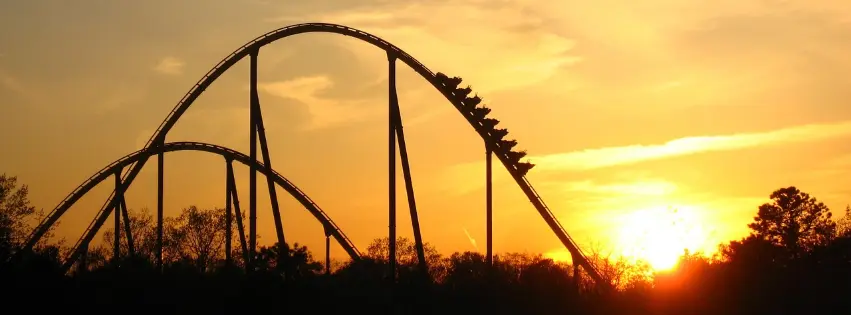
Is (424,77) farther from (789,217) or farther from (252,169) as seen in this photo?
(789,217)

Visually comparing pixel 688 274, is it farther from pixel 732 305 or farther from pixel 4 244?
pixel 4 244

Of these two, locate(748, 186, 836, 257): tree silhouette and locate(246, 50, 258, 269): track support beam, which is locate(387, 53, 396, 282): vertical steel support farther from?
locate(748, 186, 836, 257): tree silhouette

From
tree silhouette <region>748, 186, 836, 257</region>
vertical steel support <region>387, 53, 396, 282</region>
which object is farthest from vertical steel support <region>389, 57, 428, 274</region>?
tree silhouette <region>748, 186, 836, 257</region>

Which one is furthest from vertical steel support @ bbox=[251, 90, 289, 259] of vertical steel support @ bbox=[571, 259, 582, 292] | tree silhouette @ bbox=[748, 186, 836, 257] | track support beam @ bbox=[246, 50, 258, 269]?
tree silhouette @ bbox=[748, 186, 836, 257]

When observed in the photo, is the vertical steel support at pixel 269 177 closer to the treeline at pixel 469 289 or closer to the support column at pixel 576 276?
the treeline at pixel 469 289

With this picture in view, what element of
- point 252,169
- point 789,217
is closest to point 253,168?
point 252,169

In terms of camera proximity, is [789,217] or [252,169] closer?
[252,169]

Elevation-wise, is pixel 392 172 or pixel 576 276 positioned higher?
pixel 392 172

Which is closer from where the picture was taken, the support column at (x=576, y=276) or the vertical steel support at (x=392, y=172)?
the vertical steel support at (x=392, y=172)

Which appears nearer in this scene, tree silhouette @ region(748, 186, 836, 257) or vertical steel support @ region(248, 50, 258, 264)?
vertical steel support @ region(248, 50, 258, 264)

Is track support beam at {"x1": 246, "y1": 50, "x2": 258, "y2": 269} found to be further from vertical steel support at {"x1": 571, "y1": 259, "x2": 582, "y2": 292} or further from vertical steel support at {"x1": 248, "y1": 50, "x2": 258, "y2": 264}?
vertical steel support at {"x1": 571, "y1": 259, "x2": 582, "y2": 292}

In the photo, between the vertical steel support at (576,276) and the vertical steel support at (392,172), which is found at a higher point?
the vertical steel support at (392,172)

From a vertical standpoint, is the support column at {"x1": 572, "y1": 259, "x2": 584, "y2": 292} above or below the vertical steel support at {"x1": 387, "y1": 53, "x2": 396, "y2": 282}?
below

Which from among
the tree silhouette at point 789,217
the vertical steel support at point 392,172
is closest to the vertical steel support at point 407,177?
the vertical steel support at point 392,172
